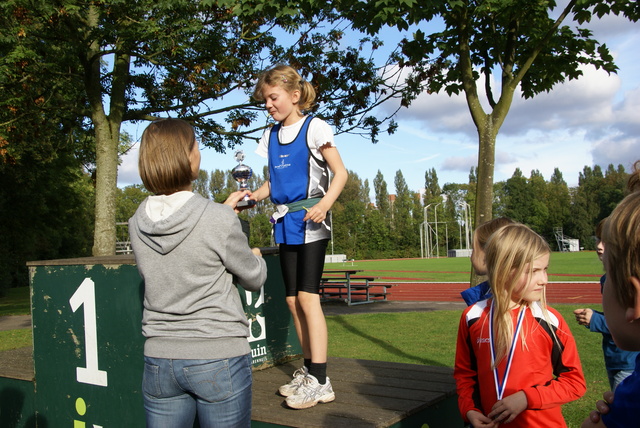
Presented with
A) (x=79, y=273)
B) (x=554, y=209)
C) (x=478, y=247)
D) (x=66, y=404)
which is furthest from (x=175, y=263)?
(x=554, y=209)

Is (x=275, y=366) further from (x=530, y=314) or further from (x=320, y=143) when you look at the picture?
(x=530, y=314)

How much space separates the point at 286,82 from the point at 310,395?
72.4 inches

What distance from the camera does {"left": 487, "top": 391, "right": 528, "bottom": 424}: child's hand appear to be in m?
2.28

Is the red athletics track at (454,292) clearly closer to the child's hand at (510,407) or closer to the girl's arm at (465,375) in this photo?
the girl's arm at (465,375)

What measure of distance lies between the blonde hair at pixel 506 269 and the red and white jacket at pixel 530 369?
0.05 meters

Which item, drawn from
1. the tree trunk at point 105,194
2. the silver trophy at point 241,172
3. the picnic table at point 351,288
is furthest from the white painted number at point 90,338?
the picnic table at point 351,288

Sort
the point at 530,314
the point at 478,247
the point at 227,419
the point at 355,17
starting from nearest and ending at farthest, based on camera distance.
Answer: the point at 227,419 → the point at 530,314 → the point at 478,247 → the point at 355,17

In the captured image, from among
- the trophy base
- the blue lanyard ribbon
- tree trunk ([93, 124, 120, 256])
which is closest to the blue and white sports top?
the trophy base

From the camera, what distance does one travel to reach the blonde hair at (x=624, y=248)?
121 centimetres

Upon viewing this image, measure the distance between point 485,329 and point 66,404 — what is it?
320 cm

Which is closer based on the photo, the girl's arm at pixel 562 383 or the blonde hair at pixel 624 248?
the blonde hair at pixel 624 248

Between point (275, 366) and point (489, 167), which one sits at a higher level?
point (489, 167)

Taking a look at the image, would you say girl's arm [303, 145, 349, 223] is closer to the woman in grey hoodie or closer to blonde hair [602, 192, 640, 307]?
the woman in grey hoodie

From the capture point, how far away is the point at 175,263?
88.4 inches
